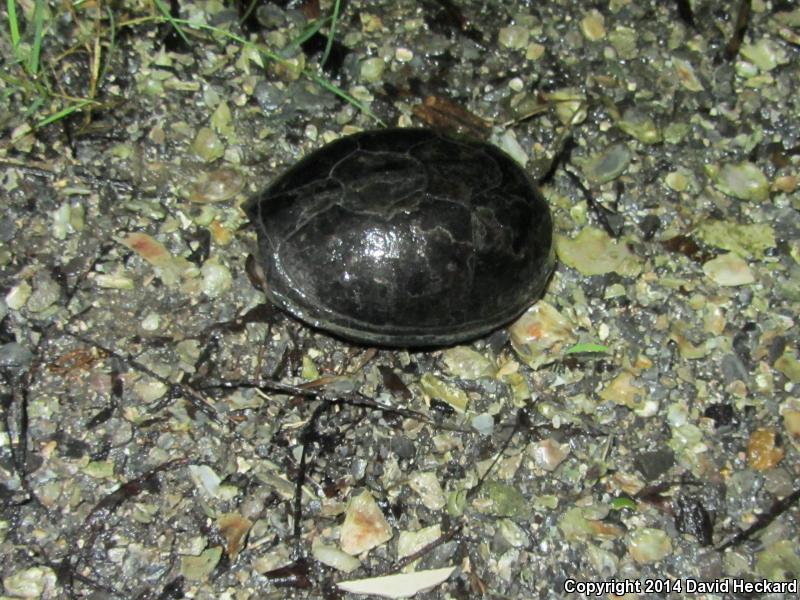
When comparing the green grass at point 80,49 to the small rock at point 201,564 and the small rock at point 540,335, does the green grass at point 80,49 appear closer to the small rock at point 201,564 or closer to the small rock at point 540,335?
the small rock at point 540,335

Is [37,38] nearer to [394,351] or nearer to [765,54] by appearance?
[394,351]

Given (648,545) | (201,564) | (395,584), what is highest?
(648,545)

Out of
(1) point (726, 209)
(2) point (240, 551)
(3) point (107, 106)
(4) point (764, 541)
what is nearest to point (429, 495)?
(2) point (240, 551)

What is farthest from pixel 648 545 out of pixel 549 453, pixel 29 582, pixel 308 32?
pixel 308 32

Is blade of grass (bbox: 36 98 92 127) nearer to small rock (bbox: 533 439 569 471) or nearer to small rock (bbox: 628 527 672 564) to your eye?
small rock (bbox: 533 439 569 471)

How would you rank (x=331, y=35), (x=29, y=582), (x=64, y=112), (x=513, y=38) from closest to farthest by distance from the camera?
(x=29, y=582) < (x=64, y=112) < (x=331, y=35) < (x=513, y=38)

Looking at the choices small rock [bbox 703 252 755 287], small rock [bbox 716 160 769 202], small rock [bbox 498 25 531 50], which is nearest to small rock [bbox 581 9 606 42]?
small rock [bbox 498 25 531 50]

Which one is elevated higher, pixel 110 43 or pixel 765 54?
pixel 765 54
